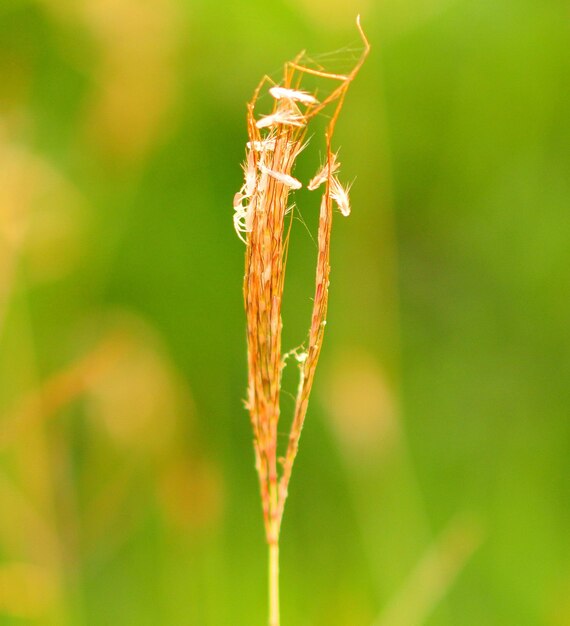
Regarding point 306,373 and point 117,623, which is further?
point 117,623

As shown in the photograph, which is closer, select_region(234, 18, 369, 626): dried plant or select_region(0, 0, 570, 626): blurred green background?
select_region(234, 18, 369, 626): dried plant

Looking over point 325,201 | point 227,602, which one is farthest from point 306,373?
point 227,602

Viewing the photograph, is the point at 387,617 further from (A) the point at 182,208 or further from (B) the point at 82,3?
(B) the point at 82,3

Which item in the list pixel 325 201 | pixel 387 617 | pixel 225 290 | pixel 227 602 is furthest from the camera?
pixel 225 290

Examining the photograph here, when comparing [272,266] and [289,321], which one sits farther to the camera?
[289,321]

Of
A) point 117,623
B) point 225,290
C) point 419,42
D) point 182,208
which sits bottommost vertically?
point 117,623

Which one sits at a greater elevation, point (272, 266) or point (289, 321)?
point (272, 266)

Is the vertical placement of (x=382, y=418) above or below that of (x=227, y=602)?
above

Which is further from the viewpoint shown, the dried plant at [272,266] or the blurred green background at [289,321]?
the blurred green background at [289,321]
